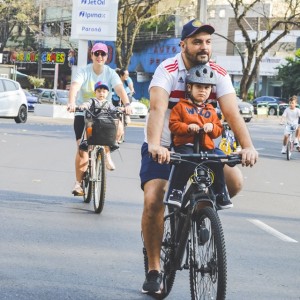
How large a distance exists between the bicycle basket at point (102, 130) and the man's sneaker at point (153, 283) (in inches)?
171

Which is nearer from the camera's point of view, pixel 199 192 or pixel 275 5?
pixel 199 192

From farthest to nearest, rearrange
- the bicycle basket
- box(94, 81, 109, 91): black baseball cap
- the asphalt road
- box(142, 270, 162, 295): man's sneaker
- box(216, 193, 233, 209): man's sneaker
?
box(94, 81, 109, 91): black baseball cap < the bicycle basket < the asphalt road < box(142, 270, 162, 295): man's sneaker < box(216, 193, 233, 209): man's sneaker

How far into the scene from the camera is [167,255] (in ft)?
20.1

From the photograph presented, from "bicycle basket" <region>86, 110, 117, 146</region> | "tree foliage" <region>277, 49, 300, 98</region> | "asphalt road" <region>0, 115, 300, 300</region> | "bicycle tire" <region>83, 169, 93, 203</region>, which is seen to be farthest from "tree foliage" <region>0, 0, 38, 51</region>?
"bicycle basket" <region>86, 110, 117, 146</region>

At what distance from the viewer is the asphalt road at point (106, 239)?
6809mm

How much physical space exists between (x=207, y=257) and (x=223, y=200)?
452mm

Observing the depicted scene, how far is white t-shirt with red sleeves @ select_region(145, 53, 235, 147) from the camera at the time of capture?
6.01m

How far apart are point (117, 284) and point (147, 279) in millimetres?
650

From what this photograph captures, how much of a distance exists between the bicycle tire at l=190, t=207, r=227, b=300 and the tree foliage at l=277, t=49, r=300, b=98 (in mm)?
66623

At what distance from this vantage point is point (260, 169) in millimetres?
19359

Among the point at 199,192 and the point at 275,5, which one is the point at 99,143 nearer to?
the point at 199,192

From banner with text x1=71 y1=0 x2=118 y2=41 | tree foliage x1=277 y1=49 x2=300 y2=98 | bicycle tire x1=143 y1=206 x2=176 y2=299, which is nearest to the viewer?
bicycle tire x1=143 y1=206 x2=176 y2=299

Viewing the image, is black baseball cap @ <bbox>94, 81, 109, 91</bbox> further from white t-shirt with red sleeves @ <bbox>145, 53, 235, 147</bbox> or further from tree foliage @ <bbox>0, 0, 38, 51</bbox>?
tree foliage @ <bbox>0, 0, 38, 51</bbox>

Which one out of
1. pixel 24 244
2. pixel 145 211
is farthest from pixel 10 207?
pixel 145 211
